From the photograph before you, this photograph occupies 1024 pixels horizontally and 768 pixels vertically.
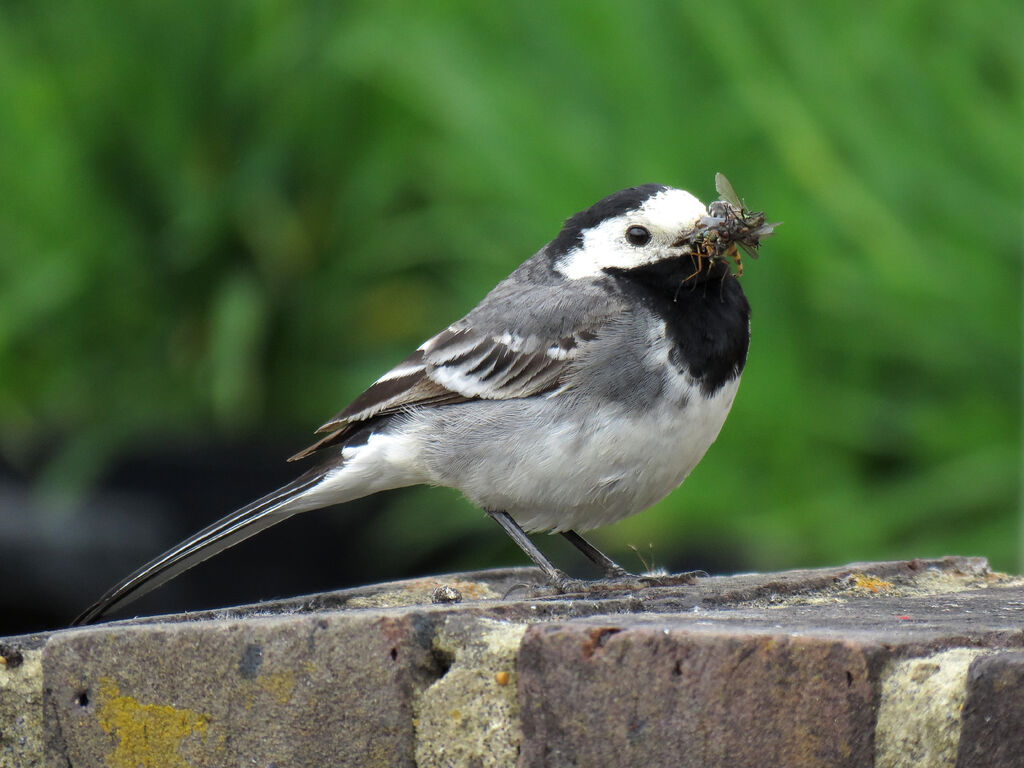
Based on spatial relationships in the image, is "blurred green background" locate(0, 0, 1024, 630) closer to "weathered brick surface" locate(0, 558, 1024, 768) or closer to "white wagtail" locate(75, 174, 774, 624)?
"white wagtail" locate(75, 174, 774, 624)

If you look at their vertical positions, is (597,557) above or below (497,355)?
below

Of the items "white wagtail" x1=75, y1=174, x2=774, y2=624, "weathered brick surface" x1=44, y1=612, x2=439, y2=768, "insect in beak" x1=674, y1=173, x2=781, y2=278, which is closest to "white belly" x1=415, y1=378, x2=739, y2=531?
"white wagtail" x1=75, y1=174, x2=774, y2=624

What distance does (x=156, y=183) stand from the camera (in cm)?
623

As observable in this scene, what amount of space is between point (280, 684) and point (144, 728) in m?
0.27

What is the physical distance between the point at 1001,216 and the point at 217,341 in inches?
128

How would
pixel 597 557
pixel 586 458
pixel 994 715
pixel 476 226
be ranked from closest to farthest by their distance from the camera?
pixel 994 715, pixel 586 458, pixel 597 557, pixel 476 226

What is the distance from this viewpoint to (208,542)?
127 inches

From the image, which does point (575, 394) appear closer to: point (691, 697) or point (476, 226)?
point (691, 697)

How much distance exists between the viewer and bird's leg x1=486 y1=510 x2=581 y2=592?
3056 millimetres

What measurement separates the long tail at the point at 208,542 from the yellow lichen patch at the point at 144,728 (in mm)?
658

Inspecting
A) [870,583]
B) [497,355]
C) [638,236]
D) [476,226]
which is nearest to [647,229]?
[638,236]

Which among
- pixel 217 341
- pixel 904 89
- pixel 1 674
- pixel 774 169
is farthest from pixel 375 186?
pixel 1 674

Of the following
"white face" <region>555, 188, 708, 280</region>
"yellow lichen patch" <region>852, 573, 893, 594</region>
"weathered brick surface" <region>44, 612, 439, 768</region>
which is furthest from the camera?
"white face" <region>555, 188, 708, 280</region>

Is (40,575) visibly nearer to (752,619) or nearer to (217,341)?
(217,341)
